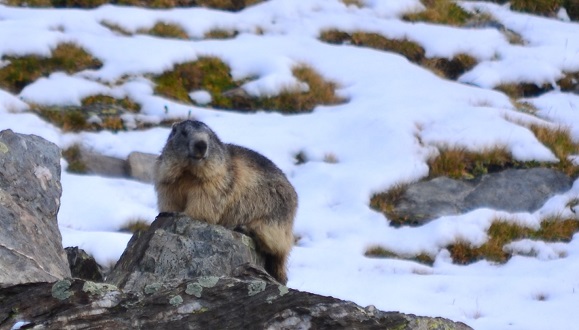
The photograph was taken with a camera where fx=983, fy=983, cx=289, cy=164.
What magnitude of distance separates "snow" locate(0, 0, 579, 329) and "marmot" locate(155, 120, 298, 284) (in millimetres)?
1793

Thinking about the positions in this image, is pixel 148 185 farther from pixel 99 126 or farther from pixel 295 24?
pixel 295 24

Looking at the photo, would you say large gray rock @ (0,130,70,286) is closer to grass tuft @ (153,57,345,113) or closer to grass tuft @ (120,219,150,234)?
grass tuft @ (120,219,150,234)

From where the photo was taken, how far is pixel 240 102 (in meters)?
19.3

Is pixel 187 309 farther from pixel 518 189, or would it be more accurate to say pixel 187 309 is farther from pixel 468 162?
pixel 468 162

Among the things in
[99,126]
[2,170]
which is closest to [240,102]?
[99,126]

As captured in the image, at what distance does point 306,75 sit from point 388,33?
3498 millimetres

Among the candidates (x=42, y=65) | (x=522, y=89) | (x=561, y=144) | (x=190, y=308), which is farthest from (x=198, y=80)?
(x=190, y=308)

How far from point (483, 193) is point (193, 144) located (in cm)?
738

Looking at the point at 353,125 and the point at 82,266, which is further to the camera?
the point at 353,125

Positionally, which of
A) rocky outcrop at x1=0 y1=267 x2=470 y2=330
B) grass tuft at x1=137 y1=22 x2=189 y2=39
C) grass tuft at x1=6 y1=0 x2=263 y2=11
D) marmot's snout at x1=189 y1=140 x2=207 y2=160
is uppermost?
grass tuft at x1=6 y1=0 x2=263 y2=11

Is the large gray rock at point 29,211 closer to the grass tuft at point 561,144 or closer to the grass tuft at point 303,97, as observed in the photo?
the grass tuft at point 303,97

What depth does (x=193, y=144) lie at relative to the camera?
9836 mm

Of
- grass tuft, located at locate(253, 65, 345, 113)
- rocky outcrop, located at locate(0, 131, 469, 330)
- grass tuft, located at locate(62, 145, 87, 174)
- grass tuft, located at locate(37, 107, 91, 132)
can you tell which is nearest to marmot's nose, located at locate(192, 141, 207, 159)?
rocky outcrop, located at locate(0, 131, 469, 330)

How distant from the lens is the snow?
496 inches
